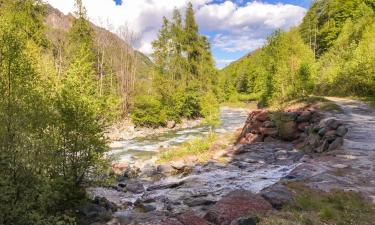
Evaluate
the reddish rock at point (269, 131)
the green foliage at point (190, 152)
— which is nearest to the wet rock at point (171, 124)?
the green foliage at point (190, 152)

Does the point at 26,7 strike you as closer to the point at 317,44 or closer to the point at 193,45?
the point at 193,45

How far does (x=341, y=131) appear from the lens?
22.1 m

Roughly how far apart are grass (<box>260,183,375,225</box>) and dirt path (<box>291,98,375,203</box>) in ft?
3.00

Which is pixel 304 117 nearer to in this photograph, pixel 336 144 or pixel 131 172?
pixel 336 144

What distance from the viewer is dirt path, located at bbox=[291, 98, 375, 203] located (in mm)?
14201

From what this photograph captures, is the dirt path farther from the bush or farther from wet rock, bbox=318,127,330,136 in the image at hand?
the bush

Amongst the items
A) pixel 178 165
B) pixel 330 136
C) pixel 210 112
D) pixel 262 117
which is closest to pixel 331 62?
pixel 210 112

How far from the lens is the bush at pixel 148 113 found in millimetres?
57656

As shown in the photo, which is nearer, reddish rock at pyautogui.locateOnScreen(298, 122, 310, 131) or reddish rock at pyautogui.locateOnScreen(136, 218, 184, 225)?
reddish rock at pyautogui.locateOnScreen(136, 218, 184, 225)

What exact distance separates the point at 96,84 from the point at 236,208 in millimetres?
8097

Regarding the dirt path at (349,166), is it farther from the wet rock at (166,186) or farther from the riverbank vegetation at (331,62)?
the riverbank vegetation at (331,62)

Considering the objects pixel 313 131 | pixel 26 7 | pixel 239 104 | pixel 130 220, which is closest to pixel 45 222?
pixel 130 220

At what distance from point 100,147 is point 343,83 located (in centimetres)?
3714

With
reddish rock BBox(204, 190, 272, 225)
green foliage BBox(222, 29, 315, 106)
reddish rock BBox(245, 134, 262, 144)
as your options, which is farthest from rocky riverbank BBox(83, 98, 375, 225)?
green foliage BBox(222, 29, 315, 106)
